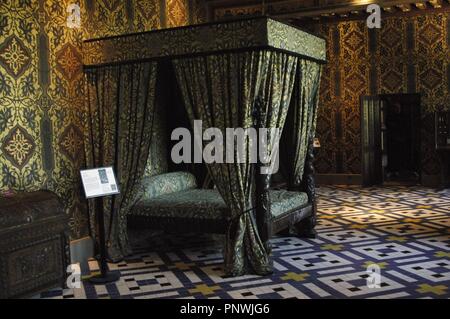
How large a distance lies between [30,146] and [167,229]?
1.58 metres

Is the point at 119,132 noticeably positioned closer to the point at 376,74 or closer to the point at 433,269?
the point at 433,269

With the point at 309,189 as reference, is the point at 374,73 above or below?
above

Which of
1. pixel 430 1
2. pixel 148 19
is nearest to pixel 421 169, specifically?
pixel 430 1

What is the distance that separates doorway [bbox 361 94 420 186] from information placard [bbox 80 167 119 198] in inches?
266

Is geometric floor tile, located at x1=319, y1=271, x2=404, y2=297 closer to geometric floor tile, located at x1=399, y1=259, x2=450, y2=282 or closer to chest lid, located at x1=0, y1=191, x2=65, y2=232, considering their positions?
geometric floor tile, located at x1=399, y1=259, x2=450, y2=282

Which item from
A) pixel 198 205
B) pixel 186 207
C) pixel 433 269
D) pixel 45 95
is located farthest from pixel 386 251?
pixel 45 95

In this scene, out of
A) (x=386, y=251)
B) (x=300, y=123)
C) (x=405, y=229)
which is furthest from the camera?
→ (x=405, y=229)

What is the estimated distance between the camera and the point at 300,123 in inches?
234

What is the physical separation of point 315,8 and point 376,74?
2006 mm

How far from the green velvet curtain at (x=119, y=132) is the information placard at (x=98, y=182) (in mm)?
732

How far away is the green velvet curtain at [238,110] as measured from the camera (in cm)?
475

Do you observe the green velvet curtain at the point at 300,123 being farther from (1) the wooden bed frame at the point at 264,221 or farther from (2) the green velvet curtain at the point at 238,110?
(2) the green velvet curtain at the point at 238,110

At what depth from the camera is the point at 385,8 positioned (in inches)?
383
